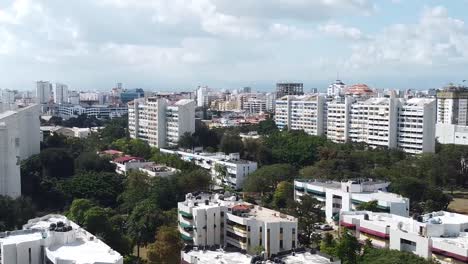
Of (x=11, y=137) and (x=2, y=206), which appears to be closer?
(x=2, y=206)

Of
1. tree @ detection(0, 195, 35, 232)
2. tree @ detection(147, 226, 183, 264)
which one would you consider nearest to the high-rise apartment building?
tree @ detection(0, 195, 35, 232)

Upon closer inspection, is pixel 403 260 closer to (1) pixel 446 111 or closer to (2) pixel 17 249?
(2) pixel 17 249

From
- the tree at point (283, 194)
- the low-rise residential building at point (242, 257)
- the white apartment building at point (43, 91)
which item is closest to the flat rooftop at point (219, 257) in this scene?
the low-rise residential building at point (242, 257)

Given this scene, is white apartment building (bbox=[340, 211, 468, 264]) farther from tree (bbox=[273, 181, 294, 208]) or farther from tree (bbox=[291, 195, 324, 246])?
tree (bbox=[273, 181, 294, 208])

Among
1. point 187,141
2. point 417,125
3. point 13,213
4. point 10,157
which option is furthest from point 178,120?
point 13,213

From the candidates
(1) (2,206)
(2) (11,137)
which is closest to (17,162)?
(2) (11,137)
